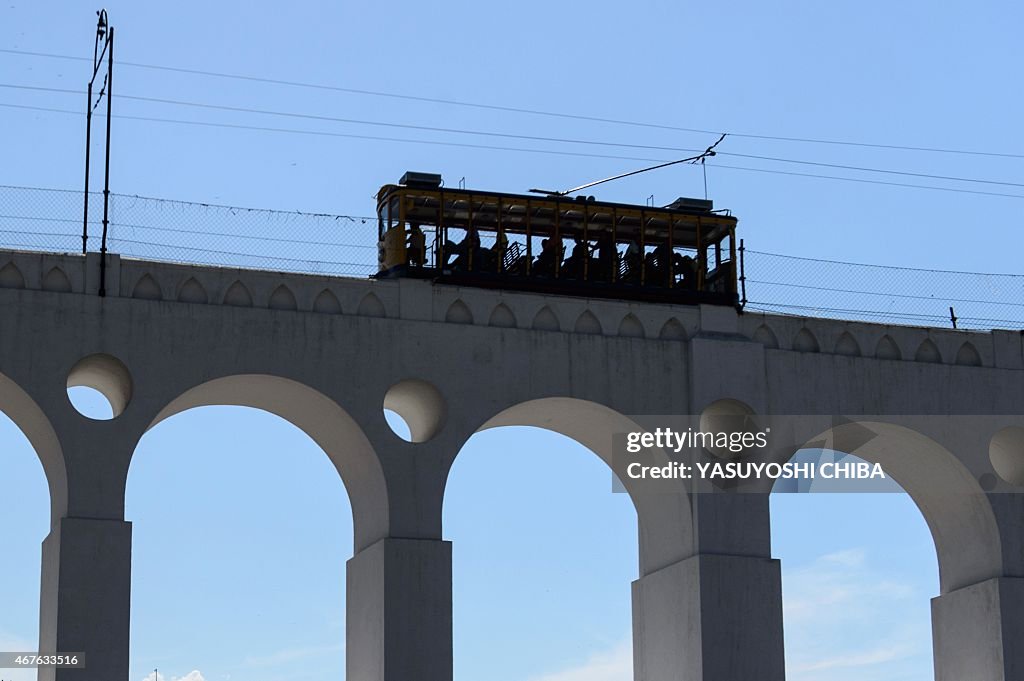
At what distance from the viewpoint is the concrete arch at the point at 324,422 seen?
3441 centimetres

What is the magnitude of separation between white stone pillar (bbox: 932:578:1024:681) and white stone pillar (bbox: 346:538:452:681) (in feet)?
35.9

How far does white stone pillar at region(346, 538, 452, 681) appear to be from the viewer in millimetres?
33594

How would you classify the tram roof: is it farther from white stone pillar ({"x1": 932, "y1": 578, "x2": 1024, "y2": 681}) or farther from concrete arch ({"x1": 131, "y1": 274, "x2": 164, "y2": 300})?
white stone pillar ({"x1": 932, "y1": 578, "x2": 1024, "y2": 681})

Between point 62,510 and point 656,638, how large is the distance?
11.5 meters

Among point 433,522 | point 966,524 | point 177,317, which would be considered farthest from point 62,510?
point 966,524

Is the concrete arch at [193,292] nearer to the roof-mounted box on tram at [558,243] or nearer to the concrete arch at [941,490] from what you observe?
the roof-mounted box on tram at [558,243]

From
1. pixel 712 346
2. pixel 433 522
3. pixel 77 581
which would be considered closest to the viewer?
pixel 77 581

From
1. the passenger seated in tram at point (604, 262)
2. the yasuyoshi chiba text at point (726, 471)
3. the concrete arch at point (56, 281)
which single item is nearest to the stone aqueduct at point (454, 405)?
the concrete arch at point (56, 281)

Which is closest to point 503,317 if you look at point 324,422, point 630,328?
point 630,328

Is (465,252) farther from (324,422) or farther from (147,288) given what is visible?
(147,288)

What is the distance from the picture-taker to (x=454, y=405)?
35.2m

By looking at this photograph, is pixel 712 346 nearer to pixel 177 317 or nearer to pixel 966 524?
pixel 966 524

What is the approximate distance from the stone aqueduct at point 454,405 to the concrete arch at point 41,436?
7cm

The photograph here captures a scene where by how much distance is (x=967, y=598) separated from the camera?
38.8 m
